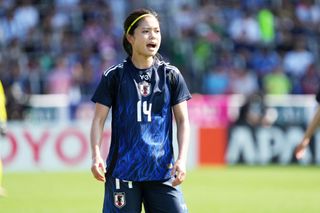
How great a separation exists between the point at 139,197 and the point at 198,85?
19.2m

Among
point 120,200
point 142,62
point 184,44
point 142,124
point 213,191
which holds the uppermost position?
point 184,44

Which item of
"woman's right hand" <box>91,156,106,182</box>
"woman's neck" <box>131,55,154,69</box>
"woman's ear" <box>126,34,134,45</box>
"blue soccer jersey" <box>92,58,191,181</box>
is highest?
"woman's ear" <box>126,34,134,45</box>

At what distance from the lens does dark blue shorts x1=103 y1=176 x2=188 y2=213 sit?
722 cm

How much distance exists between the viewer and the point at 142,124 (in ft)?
23.9

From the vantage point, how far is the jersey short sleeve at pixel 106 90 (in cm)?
730

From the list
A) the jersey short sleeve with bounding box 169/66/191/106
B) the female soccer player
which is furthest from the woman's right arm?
the jersey short sleeve with bounding box 169/66/191/106

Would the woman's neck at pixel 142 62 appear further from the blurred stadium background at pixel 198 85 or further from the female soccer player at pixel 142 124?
the blurred stadium background at pixel 198 85

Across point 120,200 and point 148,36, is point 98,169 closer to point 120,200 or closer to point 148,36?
point 120,200

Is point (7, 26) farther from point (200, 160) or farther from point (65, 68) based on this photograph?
point (200, 160)

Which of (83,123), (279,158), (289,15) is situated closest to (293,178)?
(279,158)

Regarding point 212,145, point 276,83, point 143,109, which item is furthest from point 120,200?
point 276,83

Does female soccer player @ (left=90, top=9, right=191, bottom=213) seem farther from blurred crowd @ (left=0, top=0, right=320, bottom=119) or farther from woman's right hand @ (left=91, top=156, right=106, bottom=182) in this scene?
blurred crowd @ (left=0, top=0, right=320, bottom=119)

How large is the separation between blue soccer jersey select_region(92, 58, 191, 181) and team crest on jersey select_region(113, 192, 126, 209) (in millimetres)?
140

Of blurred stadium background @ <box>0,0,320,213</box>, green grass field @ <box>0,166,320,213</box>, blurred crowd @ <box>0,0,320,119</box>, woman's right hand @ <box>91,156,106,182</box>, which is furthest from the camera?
blurred crowd @ <box>0,0,320,119</box>
